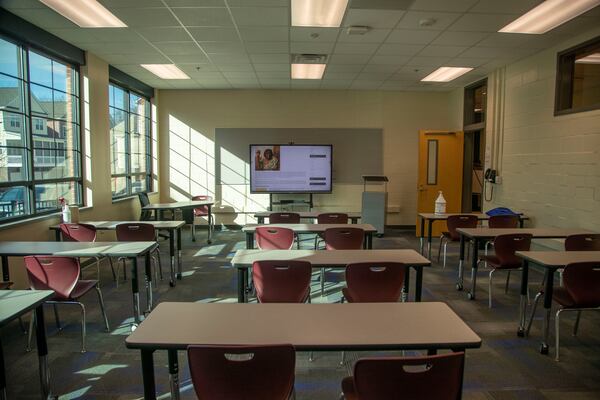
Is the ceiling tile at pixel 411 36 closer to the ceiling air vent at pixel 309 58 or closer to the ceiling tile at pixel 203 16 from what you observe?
the ceiling air vent at pixel 309 58

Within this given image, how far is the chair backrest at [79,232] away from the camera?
4.27 m

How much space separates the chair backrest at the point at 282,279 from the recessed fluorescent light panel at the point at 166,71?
5016 mm

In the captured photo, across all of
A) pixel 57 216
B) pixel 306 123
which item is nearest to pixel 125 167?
pixel 57 216

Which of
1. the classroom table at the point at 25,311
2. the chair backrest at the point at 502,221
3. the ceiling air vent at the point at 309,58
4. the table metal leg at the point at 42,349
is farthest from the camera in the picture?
the ceiling air vent at the point at 309,58

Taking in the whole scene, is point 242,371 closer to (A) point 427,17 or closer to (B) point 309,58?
(A) point 427,17

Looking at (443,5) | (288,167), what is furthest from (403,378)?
(288,167)

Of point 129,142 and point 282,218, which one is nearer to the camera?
point 282,218

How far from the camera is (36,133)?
4711 mm

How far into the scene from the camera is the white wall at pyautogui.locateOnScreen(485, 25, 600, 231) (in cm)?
467

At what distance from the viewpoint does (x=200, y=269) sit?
548 cm

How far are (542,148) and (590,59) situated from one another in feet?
3.92

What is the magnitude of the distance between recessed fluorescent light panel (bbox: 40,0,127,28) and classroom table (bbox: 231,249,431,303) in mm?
3092

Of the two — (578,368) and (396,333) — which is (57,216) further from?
(578,368)

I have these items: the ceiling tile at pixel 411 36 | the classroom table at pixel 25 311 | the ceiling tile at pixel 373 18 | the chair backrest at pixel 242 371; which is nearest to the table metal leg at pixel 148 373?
the chair backrest at pixel 242 371
